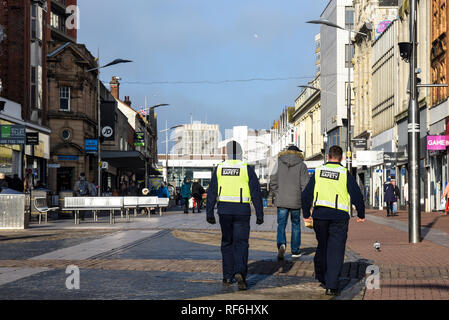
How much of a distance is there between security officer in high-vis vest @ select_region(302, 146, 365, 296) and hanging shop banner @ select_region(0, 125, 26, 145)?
2175 cm

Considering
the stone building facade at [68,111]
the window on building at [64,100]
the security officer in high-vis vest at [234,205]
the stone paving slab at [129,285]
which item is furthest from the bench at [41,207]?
the window on building at [64,100]

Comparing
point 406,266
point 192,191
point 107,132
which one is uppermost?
point 107,132

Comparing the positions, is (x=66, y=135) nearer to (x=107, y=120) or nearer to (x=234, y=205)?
(x=107, y=120)

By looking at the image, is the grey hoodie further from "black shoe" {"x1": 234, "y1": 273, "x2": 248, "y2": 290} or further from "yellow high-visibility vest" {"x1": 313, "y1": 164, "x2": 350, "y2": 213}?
"black shoe" {"x1": 234, "y1": 273, "x2": 248, "y2": 290}

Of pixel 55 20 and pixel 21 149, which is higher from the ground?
pixel 55 20

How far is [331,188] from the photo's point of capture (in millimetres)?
9102

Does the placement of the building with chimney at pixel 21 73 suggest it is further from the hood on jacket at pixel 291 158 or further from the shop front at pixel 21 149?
the hood on jacket at pixel 291 158

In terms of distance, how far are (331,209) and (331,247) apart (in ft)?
1.40

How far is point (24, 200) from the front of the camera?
2212 centimetres

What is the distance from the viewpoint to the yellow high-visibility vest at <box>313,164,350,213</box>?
9.02 meters

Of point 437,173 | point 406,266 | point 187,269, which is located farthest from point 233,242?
point 437,173

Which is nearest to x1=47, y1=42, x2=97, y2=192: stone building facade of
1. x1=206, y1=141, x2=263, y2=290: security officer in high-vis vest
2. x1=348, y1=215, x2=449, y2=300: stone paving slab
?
x1=348, y1=215, x2=449, y2=300: stone paving slab
